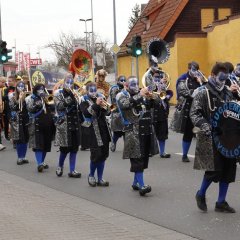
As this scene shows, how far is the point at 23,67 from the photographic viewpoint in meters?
48.5

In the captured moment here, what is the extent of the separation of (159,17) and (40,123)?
78.6 feet

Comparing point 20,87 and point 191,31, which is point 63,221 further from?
point 191,31

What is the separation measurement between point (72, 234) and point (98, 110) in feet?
9.03

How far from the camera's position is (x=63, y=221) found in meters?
7.04

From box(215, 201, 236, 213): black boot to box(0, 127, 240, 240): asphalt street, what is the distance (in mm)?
76

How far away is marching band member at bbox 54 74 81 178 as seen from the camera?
9766 millimetres

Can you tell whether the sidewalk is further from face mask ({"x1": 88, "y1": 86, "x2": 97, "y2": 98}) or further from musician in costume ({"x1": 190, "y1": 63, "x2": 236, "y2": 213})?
face mask ({"x1": 88, "y1": 86, "x2": 97, "y2": 98})

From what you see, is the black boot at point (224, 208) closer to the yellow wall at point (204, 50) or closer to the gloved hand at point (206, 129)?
the gloved hand at point (206, 129)

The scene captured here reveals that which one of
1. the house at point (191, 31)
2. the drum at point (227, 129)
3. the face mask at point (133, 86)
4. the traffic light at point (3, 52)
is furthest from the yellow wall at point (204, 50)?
the drum at point (227, 129)

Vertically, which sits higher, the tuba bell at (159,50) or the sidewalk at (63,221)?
the tuba bell at (159,50)

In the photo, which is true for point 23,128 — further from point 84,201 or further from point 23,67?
point 23,67

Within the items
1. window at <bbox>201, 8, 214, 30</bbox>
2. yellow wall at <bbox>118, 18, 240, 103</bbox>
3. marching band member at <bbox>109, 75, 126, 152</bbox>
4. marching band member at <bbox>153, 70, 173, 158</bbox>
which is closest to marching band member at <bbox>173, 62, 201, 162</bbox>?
marching band member at <bbox>153, 70, 173, 158</bbox>

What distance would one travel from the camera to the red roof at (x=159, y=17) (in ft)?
103

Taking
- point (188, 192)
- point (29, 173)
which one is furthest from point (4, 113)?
point (188, 192)
